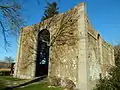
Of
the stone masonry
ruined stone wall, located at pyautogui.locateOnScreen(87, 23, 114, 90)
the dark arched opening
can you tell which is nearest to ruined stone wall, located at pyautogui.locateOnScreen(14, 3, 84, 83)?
the stone masonry

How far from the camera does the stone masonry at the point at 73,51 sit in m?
12.2

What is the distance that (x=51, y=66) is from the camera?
14.4 metres

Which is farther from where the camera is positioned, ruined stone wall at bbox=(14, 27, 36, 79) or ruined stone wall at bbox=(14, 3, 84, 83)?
ruined stone wall at bbox=(14, 27, 36, 79)

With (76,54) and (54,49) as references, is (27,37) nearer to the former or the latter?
(54,49)

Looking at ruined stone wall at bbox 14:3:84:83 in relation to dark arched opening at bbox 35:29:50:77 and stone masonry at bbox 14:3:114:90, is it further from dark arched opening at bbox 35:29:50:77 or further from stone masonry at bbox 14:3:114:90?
dark arched opening at bbox 35:29:50:77

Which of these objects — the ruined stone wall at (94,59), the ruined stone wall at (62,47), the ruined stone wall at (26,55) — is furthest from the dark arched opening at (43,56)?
the ruined stone wall at (94,59)

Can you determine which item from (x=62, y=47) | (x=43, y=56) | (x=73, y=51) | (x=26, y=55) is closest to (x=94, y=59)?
(x=73, y=51)

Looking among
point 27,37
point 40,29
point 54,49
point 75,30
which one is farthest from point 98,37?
point 27,37

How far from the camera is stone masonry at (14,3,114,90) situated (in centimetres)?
1225

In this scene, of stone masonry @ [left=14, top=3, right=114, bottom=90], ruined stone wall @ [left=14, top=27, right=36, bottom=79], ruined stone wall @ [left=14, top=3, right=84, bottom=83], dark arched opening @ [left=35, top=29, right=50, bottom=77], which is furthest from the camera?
dark arched opening @ [left=35, top=29, right=50, bottom=77]

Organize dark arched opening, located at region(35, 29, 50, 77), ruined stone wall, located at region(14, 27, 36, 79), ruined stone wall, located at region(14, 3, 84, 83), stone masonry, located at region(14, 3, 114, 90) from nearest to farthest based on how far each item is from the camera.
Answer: stone masonry, located at region(14, 3, 114, 90) → ruined stone wall, located at region(14, 3, 84, 83) → ruined stone wall, located at region(14, 27, 36, 79) → dark arched opening, located at region(35, 29, 50, 77)

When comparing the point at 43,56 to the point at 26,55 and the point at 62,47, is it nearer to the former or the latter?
the point at 26,55

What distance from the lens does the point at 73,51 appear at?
13062 millimetres

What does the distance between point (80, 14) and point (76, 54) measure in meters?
3.57
